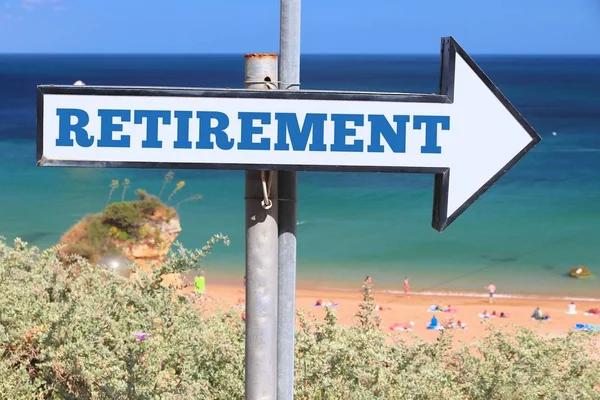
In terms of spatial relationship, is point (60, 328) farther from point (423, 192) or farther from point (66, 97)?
point (423, 192)

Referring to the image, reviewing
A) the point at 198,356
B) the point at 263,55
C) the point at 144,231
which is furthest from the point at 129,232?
the point at 263,55

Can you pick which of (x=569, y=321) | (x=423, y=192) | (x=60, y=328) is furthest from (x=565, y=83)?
(x=60, y=328)

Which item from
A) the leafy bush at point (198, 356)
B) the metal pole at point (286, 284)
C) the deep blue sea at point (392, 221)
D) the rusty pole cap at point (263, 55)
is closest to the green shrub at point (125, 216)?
the deep blue sea at point (392, 221)

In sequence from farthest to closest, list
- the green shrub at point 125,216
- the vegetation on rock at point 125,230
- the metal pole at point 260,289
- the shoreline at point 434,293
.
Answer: the shoreline at point 434,293 → the green shrub at point 125,216 → the vegetation on rock at point 125,230 → the metal pole at point 260,289

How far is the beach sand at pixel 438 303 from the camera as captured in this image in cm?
Answer: 1958

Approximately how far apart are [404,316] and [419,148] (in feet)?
59.7

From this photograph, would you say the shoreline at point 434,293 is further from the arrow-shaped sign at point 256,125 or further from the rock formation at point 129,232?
the arrow-shaped sign at point 256,125

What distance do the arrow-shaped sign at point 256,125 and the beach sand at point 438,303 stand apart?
51.2 feet

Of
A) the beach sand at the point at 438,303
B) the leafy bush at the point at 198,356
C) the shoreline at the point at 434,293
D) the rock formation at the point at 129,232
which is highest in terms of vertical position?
the rock formation at the point at 129,232

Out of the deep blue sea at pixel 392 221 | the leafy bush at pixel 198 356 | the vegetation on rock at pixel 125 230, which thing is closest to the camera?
the leafy bush at pixel 198 356

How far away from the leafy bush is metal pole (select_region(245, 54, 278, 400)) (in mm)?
1715

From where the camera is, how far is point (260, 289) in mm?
3018

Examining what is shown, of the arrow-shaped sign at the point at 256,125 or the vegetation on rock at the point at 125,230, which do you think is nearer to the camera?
the arrow-shaped sign at the point at 256,125

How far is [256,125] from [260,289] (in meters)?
0.57
